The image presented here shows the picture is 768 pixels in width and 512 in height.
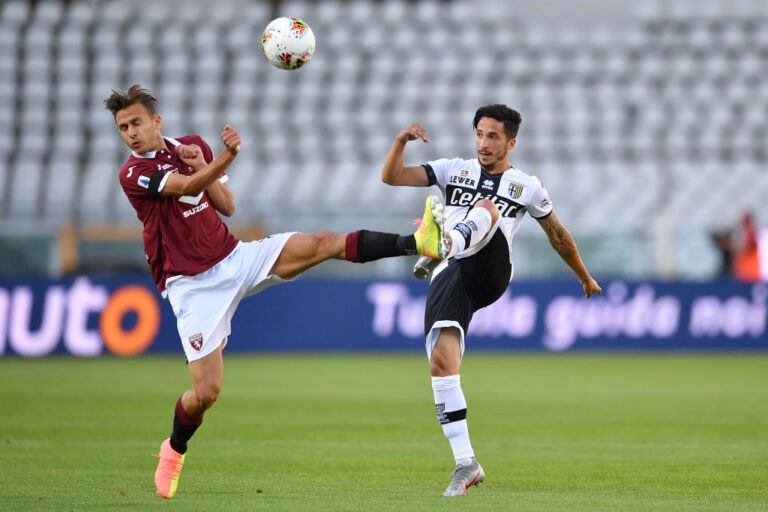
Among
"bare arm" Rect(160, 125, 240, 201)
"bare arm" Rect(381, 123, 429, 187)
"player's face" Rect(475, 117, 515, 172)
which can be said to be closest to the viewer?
"bare arm" Rect(160, 125, 240, 201)

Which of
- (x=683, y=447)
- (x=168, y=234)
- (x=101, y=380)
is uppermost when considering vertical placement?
(x=168, y=234)

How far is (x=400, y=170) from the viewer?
7.72 m

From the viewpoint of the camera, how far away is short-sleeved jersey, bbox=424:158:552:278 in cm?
780

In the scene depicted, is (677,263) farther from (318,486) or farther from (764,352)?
(318,486)

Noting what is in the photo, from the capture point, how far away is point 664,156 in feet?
86.8

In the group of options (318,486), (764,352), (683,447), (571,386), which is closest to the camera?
(318,486)

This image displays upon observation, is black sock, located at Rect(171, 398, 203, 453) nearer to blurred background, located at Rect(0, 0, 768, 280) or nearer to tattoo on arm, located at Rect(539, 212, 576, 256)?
tattoo on arm, located at Rect(539, 212, 576, 256)

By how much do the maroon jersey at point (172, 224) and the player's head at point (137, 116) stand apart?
97mm

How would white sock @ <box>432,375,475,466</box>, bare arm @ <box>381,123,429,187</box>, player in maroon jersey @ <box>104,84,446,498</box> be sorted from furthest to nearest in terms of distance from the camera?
white sock @ <box>432,375,475,466</box>, bare arm @ <box>381,123,429,187</box>, player in maroon jersey @ <box>104,84,446,498</box>

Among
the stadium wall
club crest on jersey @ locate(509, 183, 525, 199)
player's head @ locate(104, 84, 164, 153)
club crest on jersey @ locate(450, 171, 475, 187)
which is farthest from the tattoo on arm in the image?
the stadium wall

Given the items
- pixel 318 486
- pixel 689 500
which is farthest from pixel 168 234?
pixel 689 500

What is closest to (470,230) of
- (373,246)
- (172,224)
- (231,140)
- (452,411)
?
(373,246)

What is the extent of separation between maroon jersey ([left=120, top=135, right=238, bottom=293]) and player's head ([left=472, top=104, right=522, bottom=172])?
1730 mm

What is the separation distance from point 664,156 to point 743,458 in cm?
1813
